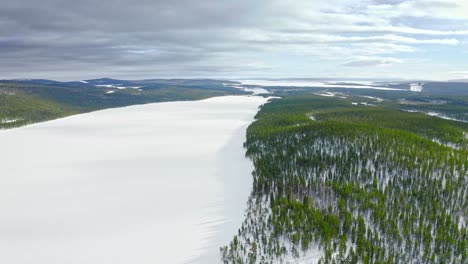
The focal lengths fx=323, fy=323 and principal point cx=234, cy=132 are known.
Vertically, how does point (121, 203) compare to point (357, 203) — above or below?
below

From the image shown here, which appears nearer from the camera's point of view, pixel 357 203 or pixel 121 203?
pixel 357 203

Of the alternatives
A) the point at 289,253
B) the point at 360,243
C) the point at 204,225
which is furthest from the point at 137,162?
the point at 360,243

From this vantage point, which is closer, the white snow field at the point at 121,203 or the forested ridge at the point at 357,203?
the forested ridge at the point at 357,203

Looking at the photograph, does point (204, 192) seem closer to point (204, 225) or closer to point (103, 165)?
point (204, 225)

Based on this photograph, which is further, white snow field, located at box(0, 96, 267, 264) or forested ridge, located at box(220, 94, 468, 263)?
white snow field, located at box(0, 96, 267, 264)
